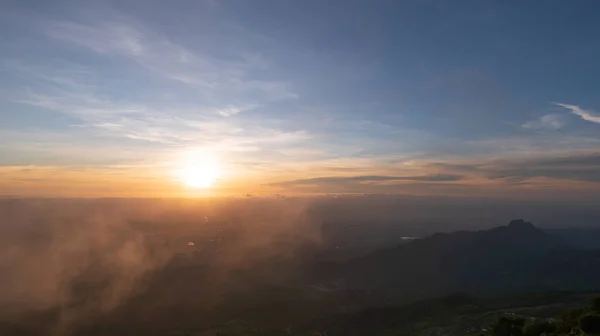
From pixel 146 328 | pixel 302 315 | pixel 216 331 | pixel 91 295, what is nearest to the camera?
pixel 216 331

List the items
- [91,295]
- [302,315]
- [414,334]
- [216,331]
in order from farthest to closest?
[91,295]
[302,315]
[216,331]
[414,334]

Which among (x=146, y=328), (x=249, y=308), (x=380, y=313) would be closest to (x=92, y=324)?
(x=146, y=328)

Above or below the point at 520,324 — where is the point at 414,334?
below

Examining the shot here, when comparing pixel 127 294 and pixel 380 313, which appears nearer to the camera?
pixel 380 313

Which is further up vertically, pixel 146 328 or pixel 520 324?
pixel 520 324

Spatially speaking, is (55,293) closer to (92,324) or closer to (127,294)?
(127,294)

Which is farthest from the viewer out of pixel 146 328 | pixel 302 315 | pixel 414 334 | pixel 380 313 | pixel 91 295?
pixel 91 295

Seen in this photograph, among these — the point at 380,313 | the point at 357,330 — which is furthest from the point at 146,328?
the point at 380,313

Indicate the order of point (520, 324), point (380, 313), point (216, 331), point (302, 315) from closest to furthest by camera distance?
point (520, 324)
point (216, 331)
point (380, 313)
point (302, 315)

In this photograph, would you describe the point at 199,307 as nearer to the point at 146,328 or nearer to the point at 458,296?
the point at 146,328
